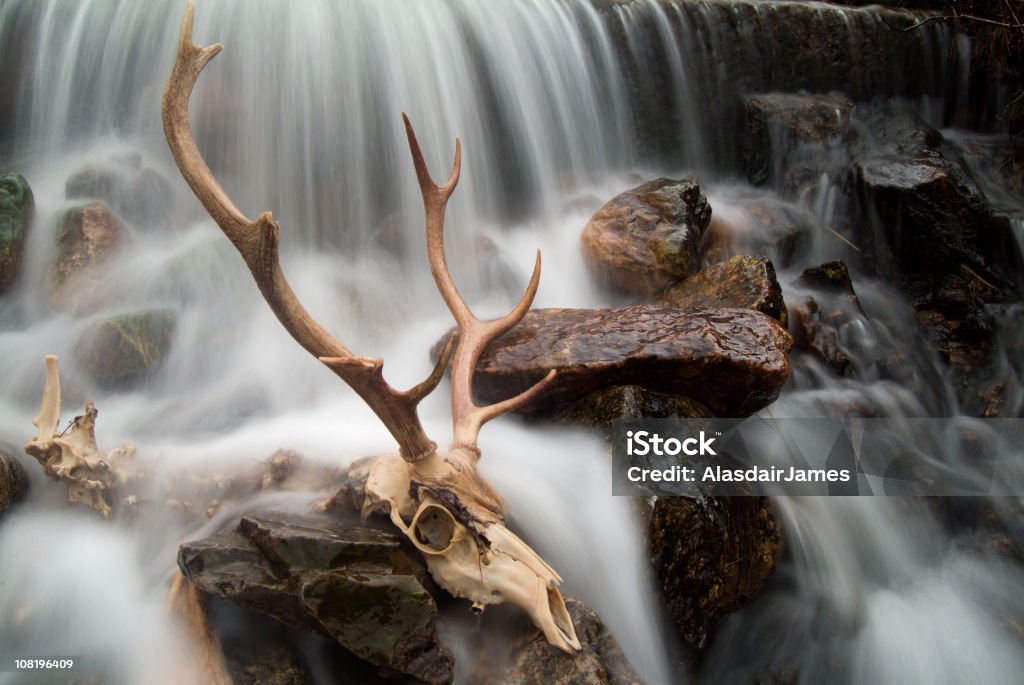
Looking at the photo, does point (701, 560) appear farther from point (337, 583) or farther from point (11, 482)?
point (11, 482)

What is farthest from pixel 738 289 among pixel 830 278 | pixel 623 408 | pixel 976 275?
pixel 976 275

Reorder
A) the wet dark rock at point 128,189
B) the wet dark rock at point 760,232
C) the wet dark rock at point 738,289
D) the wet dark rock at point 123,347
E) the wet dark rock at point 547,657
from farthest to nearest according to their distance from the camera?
the wet dark rock at point 760,232
the wet dark rock at point 128,189
the wet dark rock at point 738,289
the wet dark rock at point 123,347
the wet dark rock at point 547,657

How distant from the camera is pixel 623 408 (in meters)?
3.16

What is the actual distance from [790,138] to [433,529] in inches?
261

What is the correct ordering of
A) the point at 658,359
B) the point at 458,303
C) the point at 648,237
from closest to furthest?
the point at 658,359
the point at 458,303
the point at 648,237

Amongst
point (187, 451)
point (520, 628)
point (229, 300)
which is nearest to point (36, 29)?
point (229, 300)

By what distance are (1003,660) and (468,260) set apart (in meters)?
4.14

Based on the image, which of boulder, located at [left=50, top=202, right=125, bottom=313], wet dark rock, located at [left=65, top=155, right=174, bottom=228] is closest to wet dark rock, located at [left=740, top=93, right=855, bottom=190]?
wet dark rock, located at [left=65, top=155, right=174, bottom=228]

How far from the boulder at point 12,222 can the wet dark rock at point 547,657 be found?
417 centimetres

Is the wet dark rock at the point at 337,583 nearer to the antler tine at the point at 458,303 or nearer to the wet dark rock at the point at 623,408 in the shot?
the antler tine at the point at 458,303

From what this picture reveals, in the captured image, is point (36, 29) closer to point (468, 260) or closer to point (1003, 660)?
point (468, 260)

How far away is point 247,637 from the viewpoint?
7.78 feet

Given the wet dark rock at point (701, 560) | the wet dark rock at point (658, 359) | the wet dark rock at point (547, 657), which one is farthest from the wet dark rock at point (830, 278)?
the wet dark rock at point (547, 657)

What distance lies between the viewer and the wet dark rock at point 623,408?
3176mm
